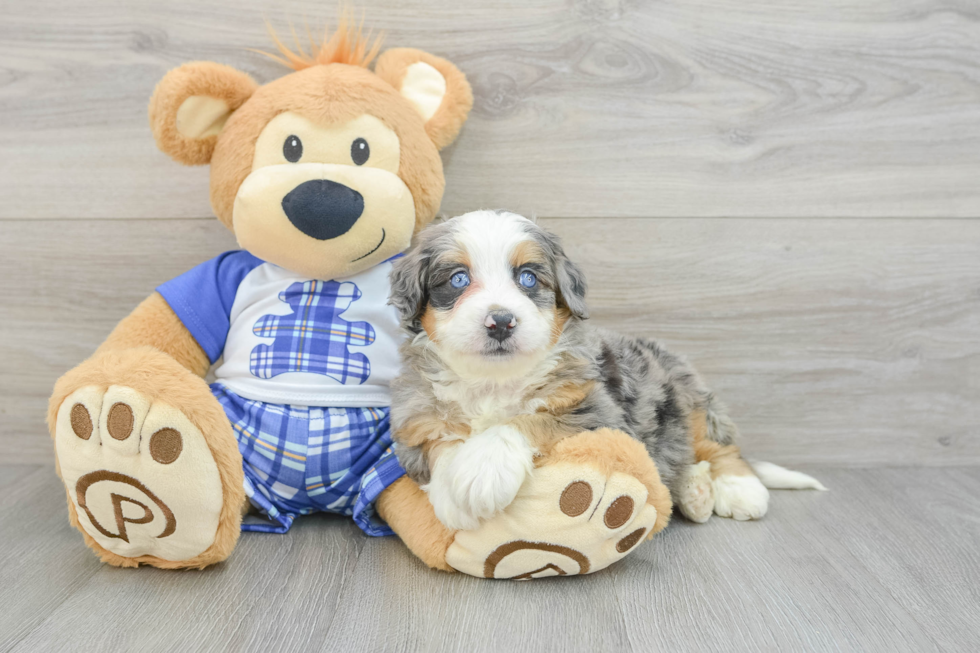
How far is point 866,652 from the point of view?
108 cm

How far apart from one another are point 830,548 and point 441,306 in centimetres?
98

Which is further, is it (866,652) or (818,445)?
(818,445)

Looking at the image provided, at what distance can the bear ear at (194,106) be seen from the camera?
146 centimetres

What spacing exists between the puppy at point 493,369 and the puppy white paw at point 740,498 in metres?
0.23

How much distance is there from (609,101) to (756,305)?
689 millimetres

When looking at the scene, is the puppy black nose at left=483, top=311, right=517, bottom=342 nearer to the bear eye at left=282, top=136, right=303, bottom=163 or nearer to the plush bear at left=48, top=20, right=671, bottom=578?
the plush bear at left=48, top=20, right=671, bottom=578

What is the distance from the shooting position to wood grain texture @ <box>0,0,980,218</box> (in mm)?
1773

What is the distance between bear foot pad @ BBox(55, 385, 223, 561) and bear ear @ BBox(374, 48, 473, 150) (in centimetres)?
88

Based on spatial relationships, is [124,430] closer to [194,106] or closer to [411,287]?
[411,287]

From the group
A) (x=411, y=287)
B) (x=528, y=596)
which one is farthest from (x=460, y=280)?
(x=528, y=596)

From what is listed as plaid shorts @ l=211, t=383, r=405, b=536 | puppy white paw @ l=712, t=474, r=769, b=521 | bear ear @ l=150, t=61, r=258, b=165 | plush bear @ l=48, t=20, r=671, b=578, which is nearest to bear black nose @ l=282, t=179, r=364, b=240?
plush bear @ l=48, t=20, r=671, b=578

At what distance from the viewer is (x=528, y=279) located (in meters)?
1.28

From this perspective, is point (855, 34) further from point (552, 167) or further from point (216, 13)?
point (216, 13)

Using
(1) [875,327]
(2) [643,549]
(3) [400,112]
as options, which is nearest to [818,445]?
(1) [875,327]
